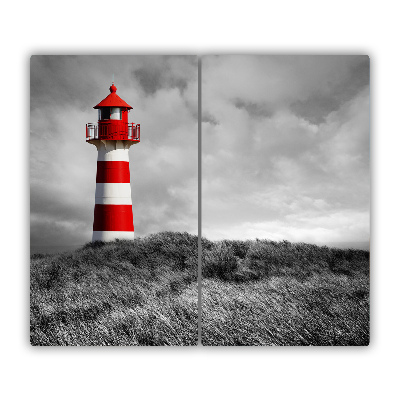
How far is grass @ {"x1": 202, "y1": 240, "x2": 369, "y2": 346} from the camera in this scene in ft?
16.2

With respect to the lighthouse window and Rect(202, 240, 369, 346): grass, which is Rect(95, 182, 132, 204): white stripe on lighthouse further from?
Rect(202, 240, 369, 346): grass

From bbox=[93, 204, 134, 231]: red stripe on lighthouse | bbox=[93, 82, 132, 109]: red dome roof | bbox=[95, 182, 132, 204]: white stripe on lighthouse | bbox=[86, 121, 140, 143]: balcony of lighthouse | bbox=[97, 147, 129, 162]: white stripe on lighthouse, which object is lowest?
bbox=[93, 204, 134, 231]: red stripe on lighthouse

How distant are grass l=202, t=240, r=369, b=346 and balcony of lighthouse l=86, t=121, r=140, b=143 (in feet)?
4.22

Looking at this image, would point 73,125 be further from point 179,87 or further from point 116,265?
point 116,265

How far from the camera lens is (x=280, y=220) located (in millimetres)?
4934

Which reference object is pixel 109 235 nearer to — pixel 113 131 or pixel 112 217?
pixel 112 217

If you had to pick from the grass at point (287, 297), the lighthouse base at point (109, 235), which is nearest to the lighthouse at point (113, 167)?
the lighthouse base at point (109, 235)

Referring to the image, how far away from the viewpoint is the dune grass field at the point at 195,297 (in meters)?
4.92

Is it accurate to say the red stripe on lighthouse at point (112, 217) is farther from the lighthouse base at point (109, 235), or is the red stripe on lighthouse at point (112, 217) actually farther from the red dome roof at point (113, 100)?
the red dome roof at point (113, 100)

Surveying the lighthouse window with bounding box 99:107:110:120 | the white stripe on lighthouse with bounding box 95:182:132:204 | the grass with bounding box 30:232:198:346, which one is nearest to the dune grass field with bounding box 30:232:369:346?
the grass with bounding box 30:232:198:346

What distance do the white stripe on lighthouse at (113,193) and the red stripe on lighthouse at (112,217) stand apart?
44 mm

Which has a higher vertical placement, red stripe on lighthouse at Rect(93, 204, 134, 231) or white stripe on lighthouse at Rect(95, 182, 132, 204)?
white stripe on lighthouse at Rect(95, 182, 132, 204)

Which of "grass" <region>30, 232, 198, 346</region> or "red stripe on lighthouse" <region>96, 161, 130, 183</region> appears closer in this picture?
"grass" <region>30, 232, 198, 346</region>

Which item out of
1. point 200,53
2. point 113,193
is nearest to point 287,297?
point 113,193
